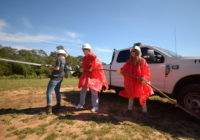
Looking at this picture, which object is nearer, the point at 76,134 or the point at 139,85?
the point at 76,134

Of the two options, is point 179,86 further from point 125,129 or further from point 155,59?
point 125,129

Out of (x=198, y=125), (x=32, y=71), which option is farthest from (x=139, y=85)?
(x=32, y=71)

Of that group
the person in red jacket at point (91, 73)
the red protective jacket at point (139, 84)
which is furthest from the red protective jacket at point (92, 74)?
the red protective jacket at point (139, 84)

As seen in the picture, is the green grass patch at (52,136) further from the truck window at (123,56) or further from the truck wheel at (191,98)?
the truck window at (123,56)

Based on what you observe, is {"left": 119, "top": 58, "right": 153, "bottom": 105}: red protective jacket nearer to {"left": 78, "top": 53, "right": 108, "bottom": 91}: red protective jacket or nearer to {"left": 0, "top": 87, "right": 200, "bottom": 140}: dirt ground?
{"left": 0, "top": 87, "right": 200, "bottom": 140}: dirt ground

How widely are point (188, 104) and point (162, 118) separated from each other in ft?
2.47

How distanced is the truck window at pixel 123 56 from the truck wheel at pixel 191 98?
222cm

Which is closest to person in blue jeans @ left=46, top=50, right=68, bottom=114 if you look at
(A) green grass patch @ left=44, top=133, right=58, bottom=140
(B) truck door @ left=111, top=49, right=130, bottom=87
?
(A) green grass patch @ left=44, top=133, right=58, bottom=140

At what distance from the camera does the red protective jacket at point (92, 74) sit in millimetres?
3617

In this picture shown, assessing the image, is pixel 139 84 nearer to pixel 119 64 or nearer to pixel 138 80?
pixel 138 80

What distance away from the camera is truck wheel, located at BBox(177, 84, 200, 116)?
294 cm

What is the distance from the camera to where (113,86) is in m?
5.20

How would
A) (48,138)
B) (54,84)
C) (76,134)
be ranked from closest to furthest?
(48,138), (76,134), (54,84)

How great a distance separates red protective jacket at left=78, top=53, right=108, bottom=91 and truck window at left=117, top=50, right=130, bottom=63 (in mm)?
1535
